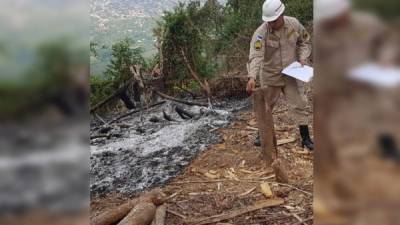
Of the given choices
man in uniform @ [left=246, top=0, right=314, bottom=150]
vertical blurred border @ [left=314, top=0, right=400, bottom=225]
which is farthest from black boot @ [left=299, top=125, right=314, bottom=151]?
vertical blurred border @ [left=314, top=0, right=400, bottom=225]

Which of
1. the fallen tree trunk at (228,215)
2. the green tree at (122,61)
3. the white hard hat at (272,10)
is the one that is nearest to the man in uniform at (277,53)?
the white hard hat at (272,10)

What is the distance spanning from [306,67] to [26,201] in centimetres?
112

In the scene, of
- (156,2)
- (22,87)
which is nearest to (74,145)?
(22,87)

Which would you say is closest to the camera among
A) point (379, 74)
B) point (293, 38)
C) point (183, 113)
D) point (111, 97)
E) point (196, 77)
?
point (379, 74)

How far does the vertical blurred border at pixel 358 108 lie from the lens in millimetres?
748

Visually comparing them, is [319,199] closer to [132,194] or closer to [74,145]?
[74,145]

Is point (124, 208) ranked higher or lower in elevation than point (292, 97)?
lower

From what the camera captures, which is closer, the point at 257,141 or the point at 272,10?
the point at 272,10

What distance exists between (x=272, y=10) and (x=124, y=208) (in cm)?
101

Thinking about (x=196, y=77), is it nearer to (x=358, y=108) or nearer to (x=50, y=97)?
(x=50, y=97)

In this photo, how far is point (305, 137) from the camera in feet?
7.32

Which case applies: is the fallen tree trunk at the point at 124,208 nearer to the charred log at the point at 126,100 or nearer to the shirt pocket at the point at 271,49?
the charred log at the point at 126,100

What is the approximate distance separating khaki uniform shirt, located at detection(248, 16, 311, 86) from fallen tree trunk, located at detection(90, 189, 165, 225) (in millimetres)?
650

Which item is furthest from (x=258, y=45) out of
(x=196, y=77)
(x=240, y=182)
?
(x=240, y=182)
